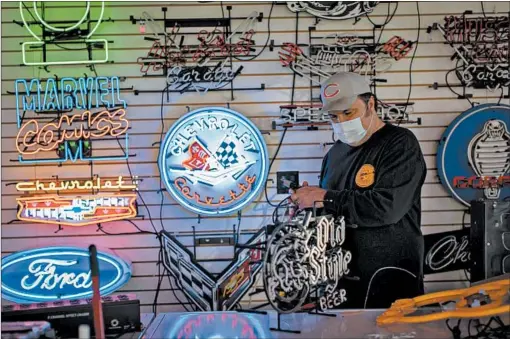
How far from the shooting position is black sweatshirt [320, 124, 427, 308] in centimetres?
312

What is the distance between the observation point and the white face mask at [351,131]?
3518 mm

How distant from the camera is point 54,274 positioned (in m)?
5.21

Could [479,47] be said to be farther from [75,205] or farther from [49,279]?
[49,279]

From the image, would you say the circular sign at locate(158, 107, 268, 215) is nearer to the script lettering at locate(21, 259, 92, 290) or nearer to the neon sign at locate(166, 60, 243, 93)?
the neon sign at locate(166, 60, 243, 93)

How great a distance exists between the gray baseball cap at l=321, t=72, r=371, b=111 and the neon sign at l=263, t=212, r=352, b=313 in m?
0.94

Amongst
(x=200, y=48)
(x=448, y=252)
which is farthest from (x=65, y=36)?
(x=448, y=252)

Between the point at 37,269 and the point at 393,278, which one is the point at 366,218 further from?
the point at 37,269

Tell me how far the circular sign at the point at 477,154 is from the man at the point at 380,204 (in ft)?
7.13

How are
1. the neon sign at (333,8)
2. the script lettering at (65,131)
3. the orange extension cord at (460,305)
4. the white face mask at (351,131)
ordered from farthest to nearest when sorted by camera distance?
the neon sign at (333,8), the script lettering at (65,131), the white face mask at (351,131), the orange extension cord at (460,305)

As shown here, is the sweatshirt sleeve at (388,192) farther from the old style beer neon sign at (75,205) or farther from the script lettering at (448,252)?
the old style beer neon sign at (75,205)

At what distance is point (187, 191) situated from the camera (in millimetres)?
5211

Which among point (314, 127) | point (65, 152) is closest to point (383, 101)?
point (314, 127)

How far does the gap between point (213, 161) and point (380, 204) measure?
2.42m

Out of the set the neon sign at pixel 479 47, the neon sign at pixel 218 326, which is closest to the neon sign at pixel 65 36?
the neon sign at pixel 479 47
